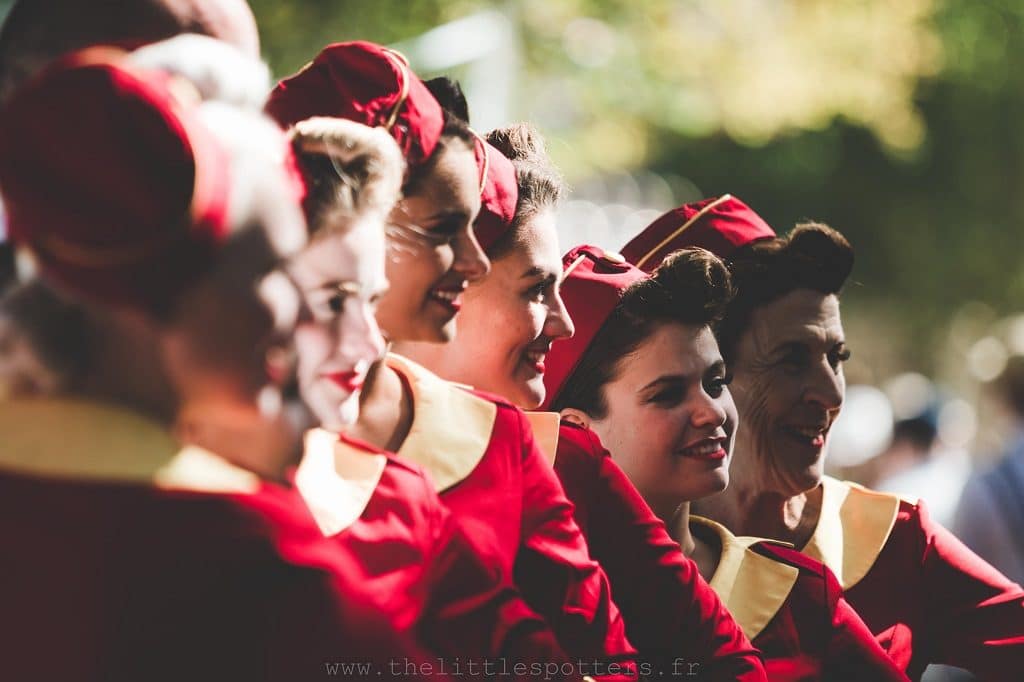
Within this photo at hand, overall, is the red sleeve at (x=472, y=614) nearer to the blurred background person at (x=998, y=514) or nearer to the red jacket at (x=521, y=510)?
the red jacket at (x=521, y=510)

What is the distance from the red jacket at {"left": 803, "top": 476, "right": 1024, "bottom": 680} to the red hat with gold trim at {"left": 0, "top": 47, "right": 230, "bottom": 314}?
233 cm

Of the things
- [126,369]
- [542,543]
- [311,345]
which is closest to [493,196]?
[542,543]

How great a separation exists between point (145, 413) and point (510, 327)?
5.01 feet

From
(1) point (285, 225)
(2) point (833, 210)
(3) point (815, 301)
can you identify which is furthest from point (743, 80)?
(1) point (285, 225)

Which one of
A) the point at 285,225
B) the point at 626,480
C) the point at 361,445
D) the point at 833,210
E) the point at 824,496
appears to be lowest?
the point at 833,210

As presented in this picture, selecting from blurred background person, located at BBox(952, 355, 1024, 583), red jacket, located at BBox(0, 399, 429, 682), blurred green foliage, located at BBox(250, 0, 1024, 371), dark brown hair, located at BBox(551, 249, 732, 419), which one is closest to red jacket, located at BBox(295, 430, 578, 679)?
red jacket, located at BBox(0, 399, 429, 682)

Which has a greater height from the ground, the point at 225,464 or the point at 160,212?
the point at 160,212

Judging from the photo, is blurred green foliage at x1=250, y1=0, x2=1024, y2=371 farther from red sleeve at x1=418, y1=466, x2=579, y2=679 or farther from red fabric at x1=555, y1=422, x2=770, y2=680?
red sleeve at x1=418, y1=466, x2=579, y2=679

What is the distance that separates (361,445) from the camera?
2262 millimetres

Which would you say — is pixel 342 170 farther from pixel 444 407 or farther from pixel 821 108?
pixel 821 108

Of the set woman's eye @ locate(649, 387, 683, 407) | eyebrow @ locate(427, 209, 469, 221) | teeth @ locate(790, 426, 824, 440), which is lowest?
teeth @ locate(790, 426, 824, 440)

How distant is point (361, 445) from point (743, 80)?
1059 cm

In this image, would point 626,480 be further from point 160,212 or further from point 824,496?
point 160,212

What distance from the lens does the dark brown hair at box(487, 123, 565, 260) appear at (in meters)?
3.08
